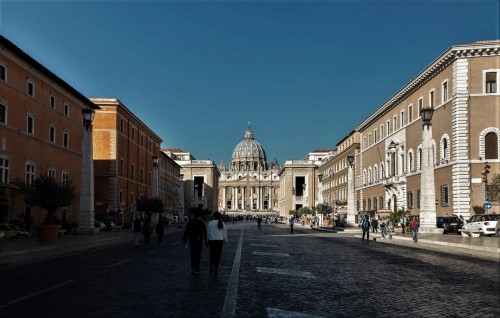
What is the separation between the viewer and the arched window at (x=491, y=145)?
41938 millimetres

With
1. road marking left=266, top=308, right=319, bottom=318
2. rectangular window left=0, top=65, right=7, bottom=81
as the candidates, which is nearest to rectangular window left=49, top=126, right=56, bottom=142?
rectangular window left=0, top=65, right=7, bottom=81

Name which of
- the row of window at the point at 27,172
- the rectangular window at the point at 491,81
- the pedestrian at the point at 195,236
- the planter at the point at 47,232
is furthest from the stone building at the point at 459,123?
the pedestrian at the point at 195,236

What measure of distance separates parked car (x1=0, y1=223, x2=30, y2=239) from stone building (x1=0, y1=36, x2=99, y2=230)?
2.17 m

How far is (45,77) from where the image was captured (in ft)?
139

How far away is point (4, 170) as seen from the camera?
35188 mm

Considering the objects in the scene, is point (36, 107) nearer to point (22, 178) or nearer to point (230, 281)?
point (22, 178)

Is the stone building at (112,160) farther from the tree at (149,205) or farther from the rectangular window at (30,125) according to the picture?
the rectangular window at (30,125)

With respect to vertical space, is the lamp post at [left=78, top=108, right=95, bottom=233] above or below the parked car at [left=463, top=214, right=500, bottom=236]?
above

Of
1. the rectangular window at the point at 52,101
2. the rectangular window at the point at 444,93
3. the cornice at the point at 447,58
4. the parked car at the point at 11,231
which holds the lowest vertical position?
the parked car at the point at 11,231

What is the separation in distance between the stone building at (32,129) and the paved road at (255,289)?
1983 cm

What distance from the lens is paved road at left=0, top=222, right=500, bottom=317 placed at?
898 cm

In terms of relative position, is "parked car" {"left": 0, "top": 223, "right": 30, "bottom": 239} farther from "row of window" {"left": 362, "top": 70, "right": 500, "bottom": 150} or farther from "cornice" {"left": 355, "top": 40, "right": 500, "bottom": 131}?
"cornice" {"left": 355, "top": 40, "right": 500, "bottom": 131}

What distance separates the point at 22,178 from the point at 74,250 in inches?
631

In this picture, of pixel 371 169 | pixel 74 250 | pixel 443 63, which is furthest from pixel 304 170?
pixel 74 250
